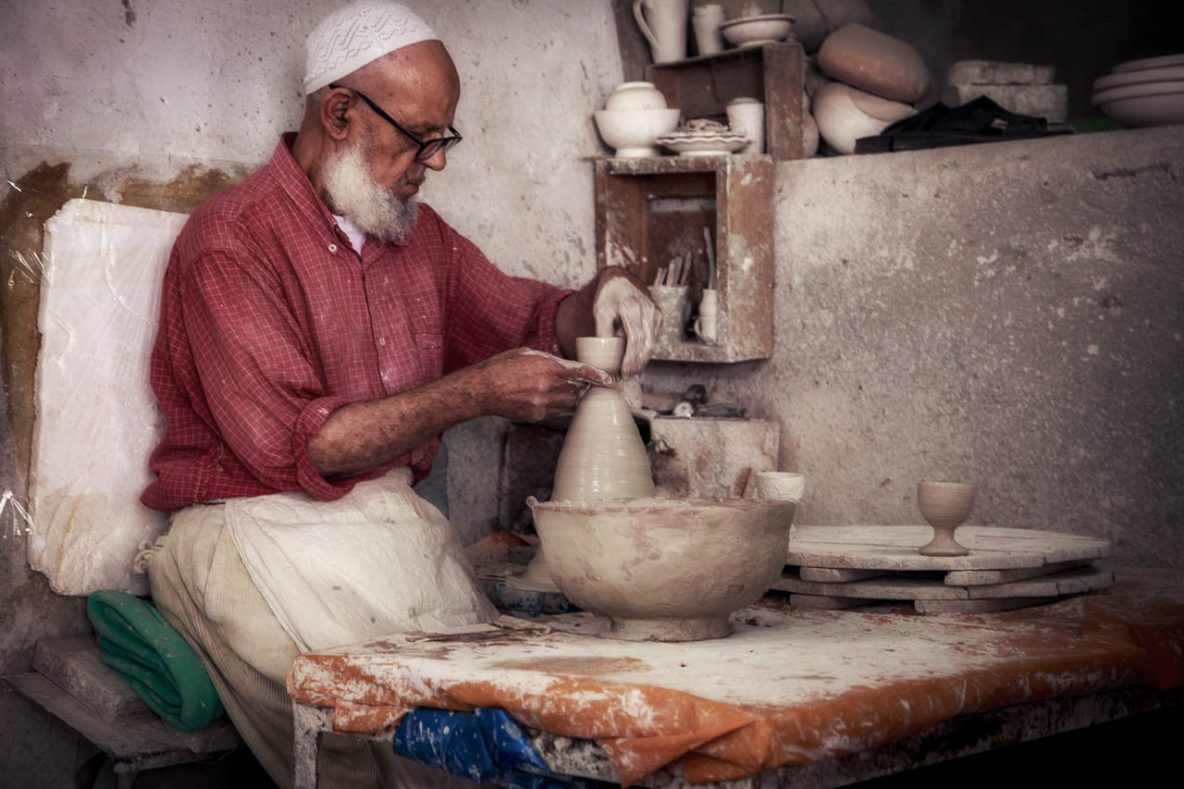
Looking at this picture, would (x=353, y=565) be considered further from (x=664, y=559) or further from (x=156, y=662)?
(x=664, y=559)

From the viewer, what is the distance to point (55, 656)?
3.13m

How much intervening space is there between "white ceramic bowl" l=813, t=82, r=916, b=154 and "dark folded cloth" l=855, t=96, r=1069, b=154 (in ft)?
0.39

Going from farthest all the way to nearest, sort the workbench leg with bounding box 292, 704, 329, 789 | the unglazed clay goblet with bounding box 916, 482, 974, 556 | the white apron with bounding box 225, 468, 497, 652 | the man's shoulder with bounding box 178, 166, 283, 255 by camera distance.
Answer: the man's shoulder with bounding box 178, 166, 283, 255 < the white apron with bounding box 225, 468, 497, 652 < the unglazed clay goblet with bounding box 916, 482, 974, 556 < the workbench leg with bounding box 292, 704, 329, 789

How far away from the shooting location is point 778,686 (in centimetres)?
193

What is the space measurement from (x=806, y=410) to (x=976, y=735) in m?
2.16

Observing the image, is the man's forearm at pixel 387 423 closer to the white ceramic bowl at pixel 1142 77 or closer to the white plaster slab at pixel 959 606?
the white plaster slab at pixel 959 606

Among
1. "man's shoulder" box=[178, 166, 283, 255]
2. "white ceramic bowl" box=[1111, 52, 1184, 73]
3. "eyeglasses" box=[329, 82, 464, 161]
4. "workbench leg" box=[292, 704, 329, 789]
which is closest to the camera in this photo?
"workbench leg" box=[292, 704, 329, 789]

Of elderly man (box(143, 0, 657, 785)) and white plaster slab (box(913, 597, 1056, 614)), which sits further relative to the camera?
elderly man (box(143, 0, 657, 785))

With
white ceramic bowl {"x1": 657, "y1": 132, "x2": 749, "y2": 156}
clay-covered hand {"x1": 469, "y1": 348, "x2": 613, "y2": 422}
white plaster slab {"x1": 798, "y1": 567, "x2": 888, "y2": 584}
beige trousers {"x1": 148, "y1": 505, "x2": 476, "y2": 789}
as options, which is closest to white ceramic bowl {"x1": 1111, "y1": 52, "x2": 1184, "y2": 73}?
white ceramic bowl {"x1": 657, "y1": 132, "x2": 749, "y2": 156}

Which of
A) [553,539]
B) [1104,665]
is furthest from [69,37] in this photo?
[1104,665]

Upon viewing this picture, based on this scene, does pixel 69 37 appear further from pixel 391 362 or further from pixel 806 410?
pixel 806 410

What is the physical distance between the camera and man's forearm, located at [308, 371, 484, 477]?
2795 mm

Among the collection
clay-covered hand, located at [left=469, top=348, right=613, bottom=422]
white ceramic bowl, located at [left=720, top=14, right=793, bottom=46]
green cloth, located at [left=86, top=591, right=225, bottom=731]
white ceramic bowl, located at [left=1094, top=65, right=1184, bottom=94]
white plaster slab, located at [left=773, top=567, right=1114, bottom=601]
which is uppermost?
white ceramic bowl, located at [left=720, top=14, right=793, bottom=46]

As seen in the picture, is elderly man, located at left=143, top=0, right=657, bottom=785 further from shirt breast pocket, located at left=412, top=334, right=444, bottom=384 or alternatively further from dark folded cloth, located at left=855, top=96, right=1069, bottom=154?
dark folded cloth, located at left=855, top=96, right=1069, bottom=154
